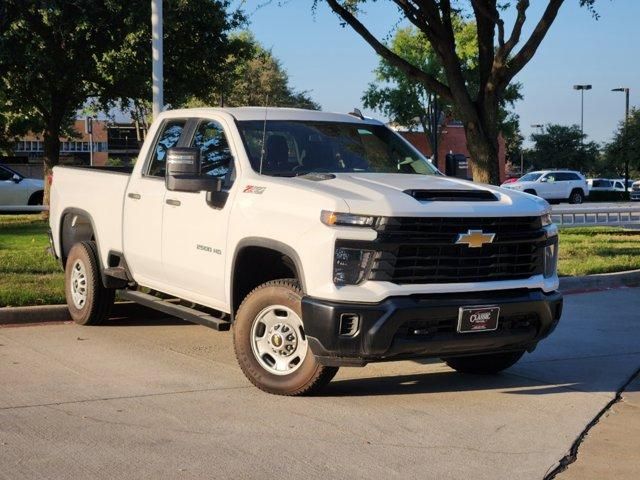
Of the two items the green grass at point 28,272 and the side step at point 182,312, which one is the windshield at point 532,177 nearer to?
the green grass at point 28,272

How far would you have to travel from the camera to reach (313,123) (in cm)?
770

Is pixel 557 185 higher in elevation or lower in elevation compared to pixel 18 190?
higher

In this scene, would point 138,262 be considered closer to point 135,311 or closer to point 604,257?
point 135,311

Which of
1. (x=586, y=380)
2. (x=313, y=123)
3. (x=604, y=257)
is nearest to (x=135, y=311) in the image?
(x=313, y=123)

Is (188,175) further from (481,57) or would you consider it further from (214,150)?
(481,57)

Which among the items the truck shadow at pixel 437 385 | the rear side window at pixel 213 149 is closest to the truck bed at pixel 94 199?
the rear side window at pixel 213 149

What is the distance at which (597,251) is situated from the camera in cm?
1653

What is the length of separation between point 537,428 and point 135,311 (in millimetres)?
5146

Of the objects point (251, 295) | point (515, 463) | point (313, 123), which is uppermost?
point (313, 123)

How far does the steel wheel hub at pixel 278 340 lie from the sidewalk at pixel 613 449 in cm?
195

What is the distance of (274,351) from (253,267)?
71 cm

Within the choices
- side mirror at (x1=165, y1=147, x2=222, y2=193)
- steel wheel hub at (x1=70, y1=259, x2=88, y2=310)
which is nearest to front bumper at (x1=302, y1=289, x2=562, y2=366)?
side mirror at (x1=165, y1=147, x2=222, y2=193)

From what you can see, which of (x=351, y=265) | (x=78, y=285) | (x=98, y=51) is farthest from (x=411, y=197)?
(x=98, y=51)

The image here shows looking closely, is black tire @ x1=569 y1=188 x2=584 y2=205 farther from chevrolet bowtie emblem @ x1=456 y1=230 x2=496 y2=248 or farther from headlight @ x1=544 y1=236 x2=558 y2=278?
chevrolet bowtie emblem @ x1=456 y1=230 x2=496 y2=248
